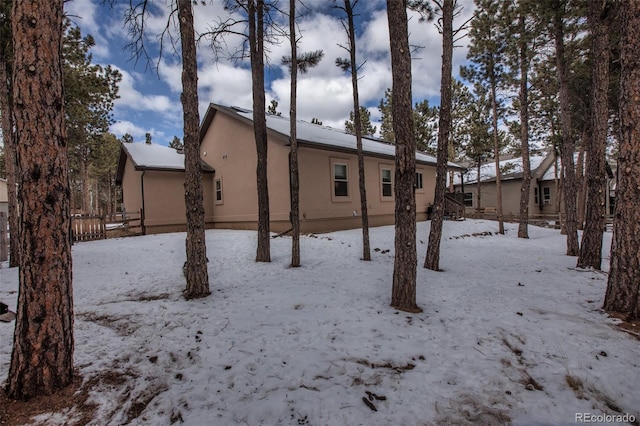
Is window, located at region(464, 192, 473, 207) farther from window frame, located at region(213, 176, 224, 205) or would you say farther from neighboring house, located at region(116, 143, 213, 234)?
neighboring house, located at region(116, 143, 213, 234)

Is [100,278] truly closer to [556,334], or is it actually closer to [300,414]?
[300,414]

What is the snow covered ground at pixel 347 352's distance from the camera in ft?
7.49

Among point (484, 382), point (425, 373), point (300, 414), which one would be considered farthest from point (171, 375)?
point (484, 382)

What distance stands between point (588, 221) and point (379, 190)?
8.78 m

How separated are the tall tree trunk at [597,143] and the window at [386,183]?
8.91m

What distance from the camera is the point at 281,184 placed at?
1184cm

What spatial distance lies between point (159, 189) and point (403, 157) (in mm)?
13749

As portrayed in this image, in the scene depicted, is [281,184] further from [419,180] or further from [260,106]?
[419,180]

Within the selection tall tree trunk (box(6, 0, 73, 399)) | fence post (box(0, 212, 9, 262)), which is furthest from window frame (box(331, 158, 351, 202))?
tall tree trunk (box(6, 0, 73, 399))

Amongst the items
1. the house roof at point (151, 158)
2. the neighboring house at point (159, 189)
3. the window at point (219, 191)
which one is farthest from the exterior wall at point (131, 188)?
the window at point (219, 191)

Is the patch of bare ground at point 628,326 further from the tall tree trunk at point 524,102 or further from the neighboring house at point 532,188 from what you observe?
the neighboring house at point 532,188

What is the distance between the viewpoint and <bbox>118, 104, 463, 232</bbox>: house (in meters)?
11.9

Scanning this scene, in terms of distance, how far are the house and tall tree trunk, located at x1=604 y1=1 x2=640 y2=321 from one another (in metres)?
8.50

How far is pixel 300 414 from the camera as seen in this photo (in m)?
2.23
